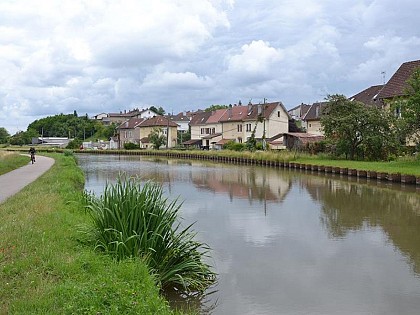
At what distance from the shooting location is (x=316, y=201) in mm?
19578

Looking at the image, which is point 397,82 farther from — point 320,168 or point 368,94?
point 320,168

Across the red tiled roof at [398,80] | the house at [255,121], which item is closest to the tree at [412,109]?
the red tiled roof at [398,80]

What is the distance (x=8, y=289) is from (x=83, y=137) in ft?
400

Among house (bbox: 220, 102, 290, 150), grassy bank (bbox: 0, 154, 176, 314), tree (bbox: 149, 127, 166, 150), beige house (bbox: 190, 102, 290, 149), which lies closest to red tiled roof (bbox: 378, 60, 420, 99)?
house (bbox: 220, 102, 290, 150)

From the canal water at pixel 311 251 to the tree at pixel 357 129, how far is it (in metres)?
15.3

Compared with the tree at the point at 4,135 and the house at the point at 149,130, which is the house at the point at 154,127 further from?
the tree at the point at 4,135

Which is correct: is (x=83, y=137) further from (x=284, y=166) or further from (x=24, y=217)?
(x=24, y=217)

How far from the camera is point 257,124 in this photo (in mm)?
67438

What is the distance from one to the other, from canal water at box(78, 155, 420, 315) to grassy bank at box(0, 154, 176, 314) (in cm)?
151

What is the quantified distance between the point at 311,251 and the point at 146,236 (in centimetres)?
446

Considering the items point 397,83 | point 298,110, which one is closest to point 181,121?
point 298,110

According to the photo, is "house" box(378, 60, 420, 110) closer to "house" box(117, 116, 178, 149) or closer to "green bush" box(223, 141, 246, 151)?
"green bush" box(223, 141, 246, 151)

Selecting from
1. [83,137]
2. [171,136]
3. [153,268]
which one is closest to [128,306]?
[153,268]

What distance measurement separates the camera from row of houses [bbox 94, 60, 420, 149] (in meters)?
44.2
